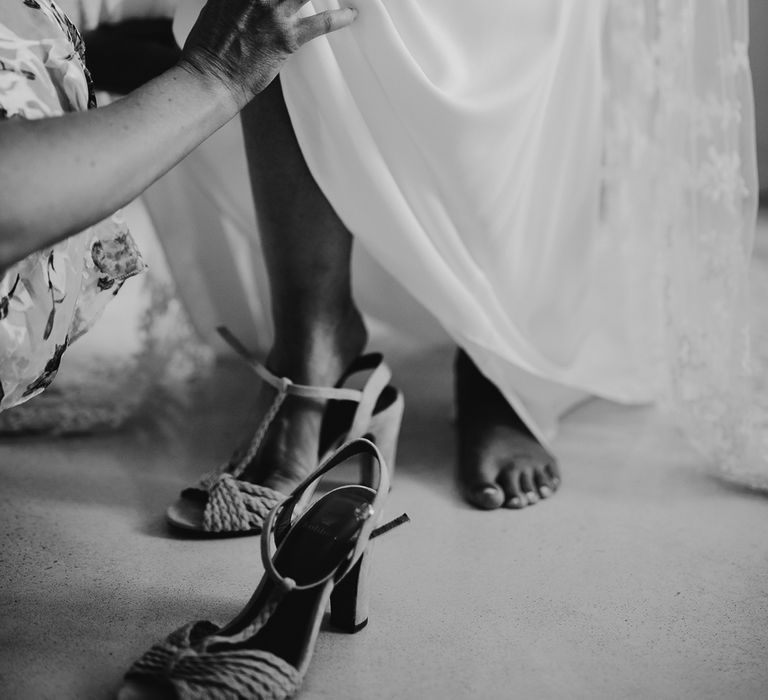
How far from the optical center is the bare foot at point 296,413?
1026 millimetres

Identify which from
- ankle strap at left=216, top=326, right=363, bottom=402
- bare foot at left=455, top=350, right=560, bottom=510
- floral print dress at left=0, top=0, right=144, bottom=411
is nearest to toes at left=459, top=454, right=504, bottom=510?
bare foot at left=455, top=350, right=560, bottom=510

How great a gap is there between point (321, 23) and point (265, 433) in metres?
0.46

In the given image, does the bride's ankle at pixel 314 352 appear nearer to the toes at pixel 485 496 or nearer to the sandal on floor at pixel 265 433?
the sandal on floor at pixel 265 433

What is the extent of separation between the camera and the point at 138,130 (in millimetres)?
743

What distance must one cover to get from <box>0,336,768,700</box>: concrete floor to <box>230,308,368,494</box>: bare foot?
0.31 ft

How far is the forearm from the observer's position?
0.68 metres

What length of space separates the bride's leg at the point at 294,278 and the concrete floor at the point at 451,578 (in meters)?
0.13

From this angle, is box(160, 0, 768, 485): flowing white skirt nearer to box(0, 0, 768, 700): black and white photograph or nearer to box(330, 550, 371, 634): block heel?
box(0, 0, 768, 700): black and white photograph

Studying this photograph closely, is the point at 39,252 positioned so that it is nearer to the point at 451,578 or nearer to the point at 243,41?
the point at 243,41

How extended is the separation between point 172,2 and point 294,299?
0.44 meters

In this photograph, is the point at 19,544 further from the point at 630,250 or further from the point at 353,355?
the point at 630,250

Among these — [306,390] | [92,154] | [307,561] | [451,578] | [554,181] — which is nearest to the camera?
[92,154]

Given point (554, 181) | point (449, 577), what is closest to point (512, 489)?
point (449, 577)

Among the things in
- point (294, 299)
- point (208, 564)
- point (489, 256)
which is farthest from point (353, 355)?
point (208, 564)
